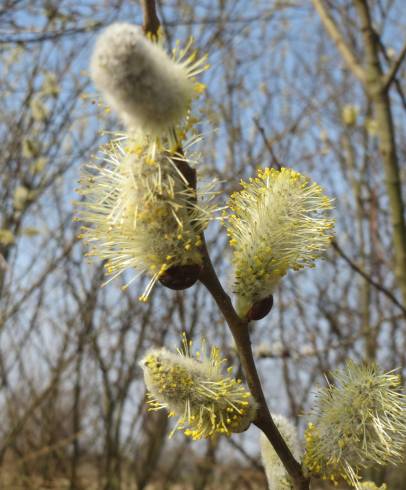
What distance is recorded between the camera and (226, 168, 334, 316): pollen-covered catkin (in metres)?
0.96

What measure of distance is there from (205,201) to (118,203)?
0.46ft

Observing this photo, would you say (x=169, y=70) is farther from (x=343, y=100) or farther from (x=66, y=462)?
(x=343, y=100)

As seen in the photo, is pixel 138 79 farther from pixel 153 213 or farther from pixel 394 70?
pixel 394 70

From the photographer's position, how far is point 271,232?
3.17 ft

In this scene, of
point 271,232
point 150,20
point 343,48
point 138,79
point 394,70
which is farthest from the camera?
point 343,48

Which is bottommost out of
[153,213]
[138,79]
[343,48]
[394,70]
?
[153,213]

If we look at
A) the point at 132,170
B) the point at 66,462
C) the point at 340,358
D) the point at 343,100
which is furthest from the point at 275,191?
the point at 343,100

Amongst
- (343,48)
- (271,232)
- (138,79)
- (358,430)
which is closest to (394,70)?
(343,48)

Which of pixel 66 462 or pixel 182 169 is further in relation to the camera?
pixel 66 462

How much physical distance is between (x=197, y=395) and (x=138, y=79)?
19.2 inches

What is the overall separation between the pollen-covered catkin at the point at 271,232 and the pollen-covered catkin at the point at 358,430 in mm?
232

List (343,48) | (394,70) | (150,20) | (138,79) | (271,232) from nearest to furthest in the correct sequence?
(138,79) < (150,20) < (271,232) < (394,70) < (343,48)

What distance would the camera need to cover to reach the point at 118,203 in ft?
2.89

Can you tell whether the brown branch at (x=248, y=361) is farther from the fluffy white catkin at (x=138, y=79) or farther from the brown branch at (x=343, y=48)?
the brown branch at (x=343, y=48)
